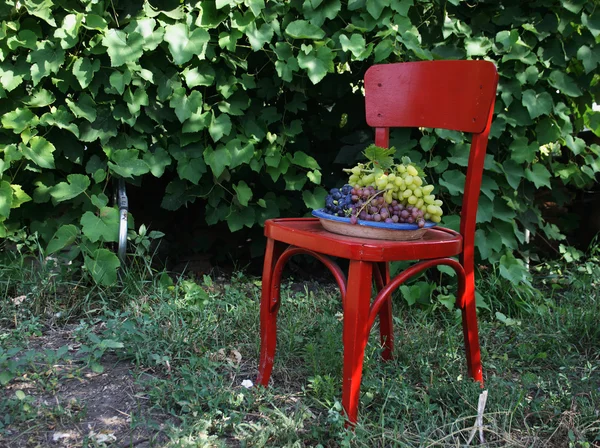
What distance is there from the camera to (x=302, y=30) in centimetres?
251

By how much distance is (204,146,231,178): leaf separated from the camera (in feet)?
8.59

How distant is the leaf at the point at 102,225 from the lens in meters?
2.54

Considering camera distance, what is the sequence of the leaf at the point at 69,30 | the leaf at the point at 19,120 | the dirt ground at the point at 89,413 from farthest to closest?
the leaf at the point at 19,120 < the leaf at the point at 69,30 < the dirt ground at the point at 89,413

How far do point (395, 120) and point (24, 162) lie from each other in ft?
5.09

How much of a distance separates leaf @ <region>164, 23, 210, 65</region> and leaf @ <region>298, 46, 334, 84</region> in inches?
14.5

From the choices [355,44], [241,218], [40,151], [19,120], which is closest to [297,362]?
[241,218]

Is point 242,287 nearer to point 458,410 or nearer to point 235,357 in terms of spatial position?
point 235,357

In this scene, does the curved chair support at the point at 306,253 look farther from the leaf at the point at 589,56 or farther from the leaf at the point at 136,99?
the leaf at the point at 589,56

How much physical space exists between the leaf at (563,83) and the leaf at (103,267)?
6.28ft

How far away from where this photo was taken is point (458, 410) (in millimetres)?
1857

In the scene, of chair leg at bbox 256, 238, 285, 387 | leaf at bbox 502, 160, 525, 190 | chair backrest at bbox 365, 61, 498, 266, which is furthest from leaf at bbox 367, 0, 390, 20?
chair leg at bbox 256, 238, 285, 387

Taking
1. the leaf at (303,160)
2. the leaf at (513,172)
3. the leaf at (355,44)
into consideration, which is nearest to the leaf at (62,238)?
the leaf at (303,160)

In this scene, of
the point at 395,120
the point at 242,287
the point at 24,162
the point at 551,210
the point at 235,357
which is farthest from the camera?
the point at 551,210

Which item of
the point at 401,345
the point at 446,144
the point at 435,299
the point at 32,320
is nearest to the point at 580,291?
the point at 435,299
